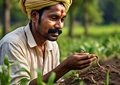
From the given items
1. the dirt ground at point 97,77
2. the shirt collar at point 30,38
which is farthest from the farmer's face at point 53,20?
the dirt ground at point 97,77

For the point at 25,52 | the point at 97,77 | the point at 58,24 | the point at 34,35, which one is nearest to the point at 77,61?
the point at 97,77

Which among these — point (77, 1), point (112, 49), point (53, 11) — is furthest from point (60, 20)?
point (77, 1)

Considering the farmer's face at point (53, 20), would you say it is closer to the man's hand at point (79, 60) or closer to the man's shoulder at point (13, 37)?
the man's shoulder at point (13, 37)

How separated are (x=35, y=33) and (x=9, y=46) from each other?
1.04 feet

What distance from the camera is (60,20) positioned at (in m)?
3.51

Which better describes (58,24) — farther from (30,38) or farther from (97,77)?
(97,77)

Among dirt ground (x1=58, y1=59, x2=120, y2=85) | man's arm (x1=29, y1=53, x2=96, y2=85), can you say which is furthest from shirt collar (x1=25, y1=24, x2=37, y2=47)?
man's arm (x1=29, y1=53, x2=96, y2=85)

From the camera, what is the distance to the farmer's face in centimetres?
348

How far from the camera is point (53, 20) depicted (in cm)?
348

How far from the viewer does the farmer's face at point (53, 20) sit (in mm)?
3480

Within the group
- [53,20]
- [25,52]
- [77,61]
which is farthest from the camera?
[25,52]

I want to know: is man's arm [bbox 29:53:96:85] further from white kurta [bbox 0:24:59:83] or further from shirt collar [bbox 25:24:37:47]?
shirt collar [bbox 25:24:37:47]

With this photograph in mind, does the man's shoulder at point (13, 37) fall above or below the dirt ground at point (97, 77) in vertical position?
above

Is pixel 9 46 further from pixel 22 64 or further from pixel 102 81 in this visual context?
pixel 102 81
